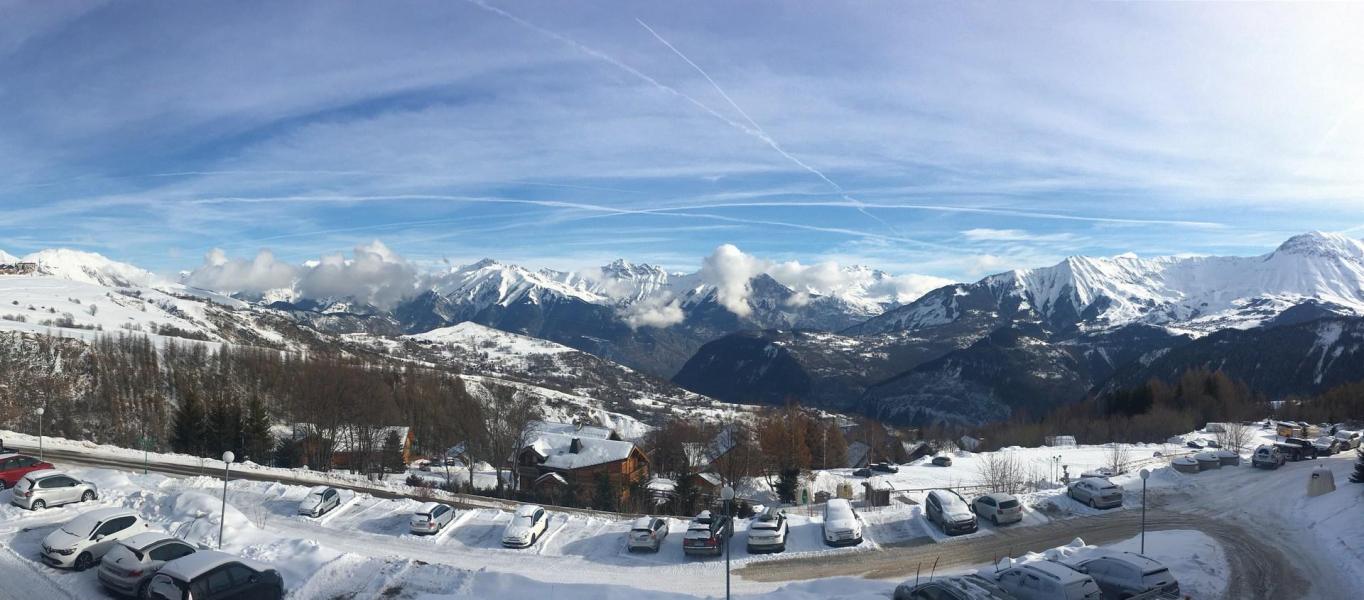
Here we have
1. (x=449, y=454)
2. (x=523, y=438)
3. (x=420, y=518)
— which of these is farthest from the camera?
(x=449, y=454)

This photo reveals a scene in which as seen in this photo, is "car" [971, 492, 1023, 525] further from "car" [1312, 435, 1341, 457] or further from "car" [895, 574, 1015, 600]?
"car" [1312, 435, 1341, 457]

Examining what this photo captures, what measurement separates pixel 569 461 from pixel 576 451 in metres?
1.99

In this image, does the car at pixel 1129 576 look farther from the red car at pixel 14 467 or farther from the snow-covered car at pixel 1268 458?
the red car at pixel 14 467

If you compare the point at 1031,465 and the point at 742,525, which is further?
the point at 1031,465

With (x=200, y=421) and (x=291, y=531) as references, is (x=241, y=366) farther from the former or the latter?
(x=291, y=531)

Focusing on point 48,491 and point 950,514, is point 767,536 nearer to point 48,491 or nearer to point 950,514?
point 950,514

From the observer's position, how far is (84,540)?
2144cm

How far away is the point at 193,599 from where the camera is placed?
17.5 meters

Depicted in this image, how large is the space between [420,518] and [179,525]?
865 cm

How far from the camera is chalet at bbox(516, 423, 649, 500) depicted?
70.9 meters

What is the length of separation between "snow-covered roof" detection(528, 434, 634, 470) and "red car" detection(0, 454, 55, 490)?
4489 centimetres

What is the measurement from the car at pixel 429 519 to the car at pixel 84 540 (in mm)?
9822

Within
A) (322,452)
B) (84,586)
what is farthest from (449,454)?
(84,586)

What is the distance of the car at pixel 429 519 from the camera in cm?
2986
